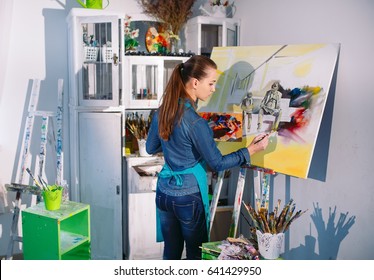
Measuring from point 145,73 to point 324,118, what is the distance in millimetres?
1360

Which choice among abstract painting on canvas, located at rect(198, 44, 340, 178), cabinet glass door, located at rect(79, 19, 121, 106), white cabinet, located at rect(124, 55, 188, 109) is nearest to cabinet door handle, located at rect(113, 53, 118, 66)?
cabinet glass door, located at rect(79, 19, 121, 106)

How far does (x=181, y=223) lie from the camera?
186 cm

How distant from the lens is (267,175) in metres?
2.12

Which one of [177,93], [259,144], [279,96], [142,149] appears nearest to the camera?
[177,93]

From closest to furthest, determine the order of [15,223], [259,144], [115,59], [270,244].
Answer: [270,244]
[259,144]
[15,223]
[115,59]

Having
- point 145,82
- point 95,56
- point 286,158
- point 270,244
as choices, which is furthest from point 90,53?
point 270,244

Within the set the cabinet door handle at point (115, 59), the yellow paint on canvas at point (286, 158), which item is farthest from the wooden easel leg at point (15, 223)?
the yellow paint on canvas at point (286, 158)

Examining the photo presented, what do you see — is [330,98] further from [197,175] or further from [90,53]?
[90,53]

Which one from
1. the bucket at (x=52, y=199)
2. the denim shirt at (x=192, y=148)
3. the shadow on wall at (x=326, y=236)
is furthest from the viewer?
the bucket at (x=52, y=199)

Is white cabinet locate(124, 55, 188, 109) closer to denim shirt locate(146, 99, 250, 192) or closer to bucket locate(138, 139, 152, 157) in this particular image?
bucket locate(138, 139, 152, 157)

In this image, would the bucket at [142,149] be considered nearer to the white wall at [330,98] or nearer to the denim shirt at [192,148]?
the white wall at [330,98]

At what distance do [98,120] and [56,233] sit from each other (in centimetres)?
97

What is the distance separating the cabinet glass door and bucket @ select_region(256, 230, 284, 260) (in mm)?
1464

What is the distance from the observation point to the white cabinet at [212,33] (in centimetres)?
306
